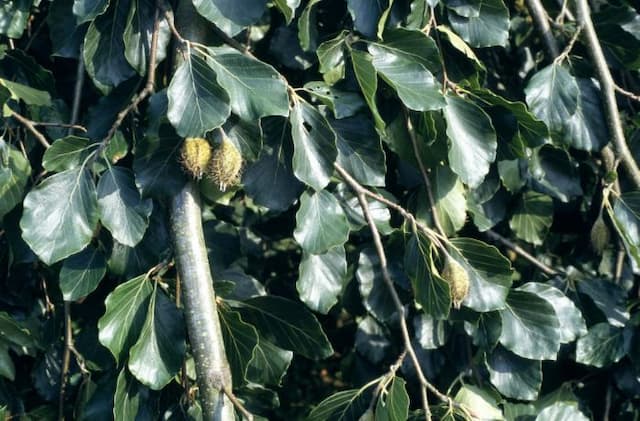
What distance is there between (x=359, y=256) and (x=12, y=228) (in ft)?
2.00

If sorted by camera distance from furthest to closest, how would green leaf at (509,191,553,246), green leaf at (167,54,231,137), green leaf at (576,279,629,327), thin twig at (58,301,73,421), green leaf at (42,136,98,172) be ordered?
1. green leaf at (509,191,553,246)
2. green leaf at (576,279,629,327)
3. thin twig at (58,301,73,421)
4. green leaf at (42,136,98,172)
5. green leaf at (167,54,231,137)

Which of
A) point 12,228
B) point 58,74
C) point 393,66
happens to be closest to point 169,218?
point 12,228

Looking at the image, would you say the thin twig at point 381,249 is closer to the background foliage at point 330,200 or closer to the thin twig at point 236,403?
the background foliage at point 330,200

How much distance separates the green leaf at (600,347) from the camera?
172 cm

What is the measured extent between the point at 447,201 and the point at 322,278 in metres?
0.29

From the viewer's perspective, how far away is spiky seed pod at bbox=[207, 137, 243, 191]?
4.56 feet

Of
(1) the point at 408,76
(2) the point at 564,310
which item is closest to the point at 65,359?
(1) the point at 408,76

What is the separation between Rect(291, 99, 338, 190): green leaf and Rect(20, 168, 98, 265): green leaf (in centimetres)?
32

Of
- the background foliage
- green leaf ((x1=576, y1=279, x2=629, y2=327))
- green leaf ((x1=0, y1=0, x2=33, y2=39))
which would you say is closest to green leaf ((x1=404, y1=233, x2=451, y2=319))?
the background foliage

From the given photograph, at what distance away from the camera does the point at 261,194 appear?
4.88 ft

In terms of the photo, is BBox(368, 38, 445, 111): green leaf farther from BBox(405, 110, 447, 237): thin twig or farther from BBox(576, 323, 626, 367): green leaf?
BBox(576, 323, 626, 367): green leaf

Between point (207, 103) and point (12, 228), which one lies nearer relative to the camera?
point (207, 103)

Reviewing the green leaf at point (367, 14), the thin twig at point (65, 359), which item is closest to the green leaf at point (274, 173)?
the green leaf at point (367, 14)

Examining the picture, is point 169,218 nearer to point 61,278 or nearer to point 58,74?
point 61,278
